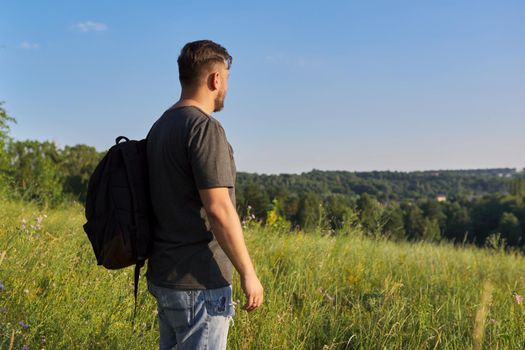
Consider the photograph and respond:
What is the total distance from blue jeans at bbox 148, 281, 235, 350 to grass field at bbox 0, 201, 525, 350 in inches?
33.0

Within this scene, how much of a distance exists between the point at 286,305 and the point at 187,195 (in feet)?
7.78

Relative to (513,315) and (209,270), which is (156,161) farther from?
(513,315)

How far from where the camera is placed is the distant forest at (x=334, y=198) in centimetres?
748

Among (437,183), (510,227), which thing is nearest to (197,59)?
(510,227)

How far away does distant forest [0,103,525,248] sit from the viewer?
7.48 meters

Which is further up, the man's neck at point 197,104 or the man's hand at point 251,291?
the man's neck at point 197,104

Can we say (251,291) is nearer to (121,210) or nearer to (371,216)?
(121,210)

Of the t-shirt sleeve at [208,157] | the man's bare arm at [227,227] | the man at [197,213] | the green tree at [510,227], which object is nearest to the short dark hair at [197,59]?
the man at [197,213]

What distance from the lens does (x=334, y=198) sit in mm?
8602

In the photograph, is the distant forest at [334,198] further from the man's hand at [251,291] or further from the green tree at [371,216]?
the man's hand at [251,291]

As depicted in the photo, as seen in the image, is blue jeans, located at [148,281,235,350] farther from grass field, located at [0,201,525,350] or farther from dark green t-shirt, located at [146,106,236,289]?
grass field, located at [0,201,525,350]

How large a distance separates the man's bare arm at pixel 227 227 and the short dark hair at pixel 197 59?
534mm

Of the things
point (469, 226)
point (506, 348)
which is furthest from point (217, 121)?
point (469, 226)

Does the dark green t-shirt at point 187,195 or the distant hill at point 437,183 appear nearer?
the dark green t-shirt at point 187,195
